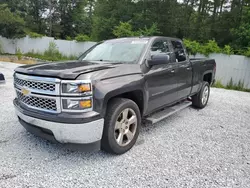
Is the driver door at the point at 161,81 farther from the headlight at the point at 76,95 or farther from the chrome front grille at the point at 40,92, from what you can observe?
the chrome front grille at the point at 40,92

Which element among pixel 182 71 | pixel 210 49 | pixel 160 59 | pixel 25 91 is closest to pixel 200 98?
pixel 182 71

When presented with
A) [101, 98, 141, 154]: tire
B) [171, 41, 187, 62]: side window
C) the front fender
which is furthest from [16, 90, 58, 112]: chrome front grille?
[171, 41, 187, 62]: side window

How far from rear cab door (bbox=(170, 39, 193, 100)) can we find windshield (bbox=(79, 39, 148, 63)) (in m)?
1.05

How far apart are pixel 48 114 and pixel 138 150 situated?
4.74ft

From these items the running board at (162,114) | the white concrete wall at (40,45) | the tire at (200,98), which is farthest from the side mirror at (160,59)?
the white concrete wall at (40,45)

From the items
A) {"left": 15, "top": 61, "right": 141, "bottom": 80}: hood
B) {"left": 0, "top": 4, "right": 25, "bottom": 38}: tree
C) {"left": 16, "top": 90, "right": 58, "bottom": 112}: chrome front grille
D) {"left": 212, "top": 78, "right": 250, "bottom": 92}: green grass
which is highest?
{"left": 0, "top": 4, "right": 25, "bottom": 38}: tree

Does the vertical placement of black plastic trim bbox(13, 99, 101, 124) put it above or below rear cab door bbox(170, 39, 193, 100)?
below

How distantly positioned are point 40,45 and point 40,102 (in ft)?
60.8

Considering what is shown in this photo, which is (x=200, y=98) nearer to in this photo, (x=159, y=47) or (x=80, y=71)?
(x=159, y=47)

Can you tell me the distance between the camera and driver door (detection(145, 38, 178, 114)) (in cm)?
350

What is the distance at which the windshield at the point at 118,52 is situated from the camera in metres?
3.56

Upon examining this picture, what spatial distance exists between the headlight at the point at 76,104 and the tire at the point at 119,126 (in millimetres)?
396

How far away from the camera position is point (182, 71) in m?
4.42

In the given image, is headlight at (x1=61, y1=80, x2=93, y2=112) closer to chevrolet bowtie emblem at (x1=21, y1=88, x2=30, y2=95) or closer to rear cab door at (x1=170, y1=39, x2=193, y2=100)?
chevrolet bowtie emblem at (x1=21, y1=88, x2=30, y2=95)
